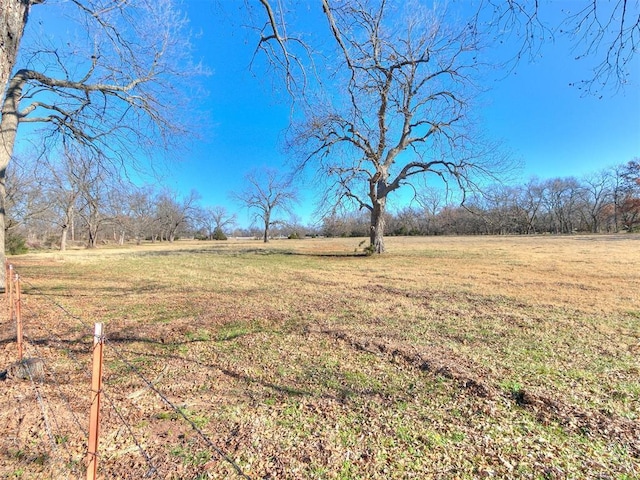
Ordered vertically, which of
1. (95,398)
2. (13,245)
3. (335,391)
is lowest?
(335,391)

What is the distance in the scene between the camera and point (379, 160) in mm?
16609

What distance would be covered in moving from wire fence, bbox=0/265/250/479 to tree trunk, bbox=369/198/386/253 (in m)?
14.8

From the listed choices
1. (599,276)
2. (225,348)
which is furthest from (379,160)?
(225,348)

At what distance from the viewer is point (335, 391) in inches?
127

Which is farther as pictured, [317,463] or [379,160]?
[379,160]

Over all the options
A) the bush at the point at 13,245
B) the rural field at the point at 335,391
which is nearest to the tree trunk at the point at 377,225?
the rural field at the point at 335,391

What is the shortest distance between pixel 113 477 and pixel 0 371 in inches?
103

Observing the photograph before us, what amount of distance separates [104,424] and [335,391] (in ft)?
6.78

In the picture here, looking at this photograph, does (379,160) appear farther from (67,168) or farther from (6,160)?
(6,160)

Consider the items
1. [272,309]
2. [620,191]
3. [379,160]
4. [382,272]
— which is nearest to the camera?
[272,309]

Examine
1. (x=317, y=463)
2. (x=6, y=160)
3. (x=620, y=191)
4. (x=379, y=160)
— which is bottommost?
(x=317, y=463)

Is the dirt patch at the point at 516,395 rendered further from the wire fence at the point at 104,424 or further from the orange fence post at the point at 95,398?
the orange fence post at the point at 95,398

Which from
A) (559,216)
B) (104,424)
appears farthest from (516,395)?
(559,216)

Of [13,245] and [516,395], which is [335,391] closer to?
[516,395]
